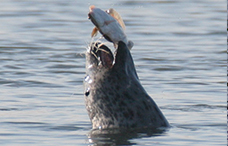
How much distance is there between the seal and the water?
0.66ft

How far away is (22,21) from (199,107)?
8429 mm

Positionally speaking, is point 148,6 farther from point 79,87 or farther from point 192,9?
point 79,87

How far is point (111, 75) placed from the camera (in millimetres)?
6680

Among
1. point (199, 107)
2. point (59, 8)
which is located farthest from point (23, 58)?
point (59, 8)

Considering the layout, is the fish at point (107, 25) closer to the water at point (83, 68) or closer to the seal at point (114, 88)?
the seal at point (114, 88)

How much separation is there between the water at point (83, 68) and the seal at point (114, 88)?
7.9 inches

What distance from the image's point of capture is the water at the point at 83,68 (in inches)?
281

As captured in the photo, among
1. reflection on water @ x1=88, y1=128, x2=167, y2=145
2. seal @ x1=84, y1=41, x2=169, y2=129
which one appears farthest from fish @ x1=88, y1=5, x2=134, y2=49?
reflection on water @ x1=88, y1=128, x2=167, y2=145

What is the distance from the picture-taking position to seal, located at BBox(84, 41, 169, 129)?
21.8 feet

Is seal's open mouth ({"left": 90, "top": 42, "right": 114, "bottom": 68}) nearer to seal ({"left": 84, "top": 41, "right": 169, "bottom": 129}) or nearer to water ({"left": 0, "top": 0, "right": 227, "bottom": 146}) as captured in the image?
seal ({"left": 84, "top": 41, "right": 169, "bottom": 129})

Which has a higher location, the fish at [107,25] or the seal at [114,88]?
the fish at [107,25]

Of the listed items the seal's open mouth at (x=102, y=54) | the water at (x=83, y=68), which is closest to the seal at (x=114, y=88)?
the seal's open mouth at (x=102, y=54)

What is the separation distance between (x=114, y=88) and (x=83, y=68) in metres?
4.57

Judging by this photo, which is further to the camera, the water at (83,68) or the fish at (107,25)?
the water at (83,68)
